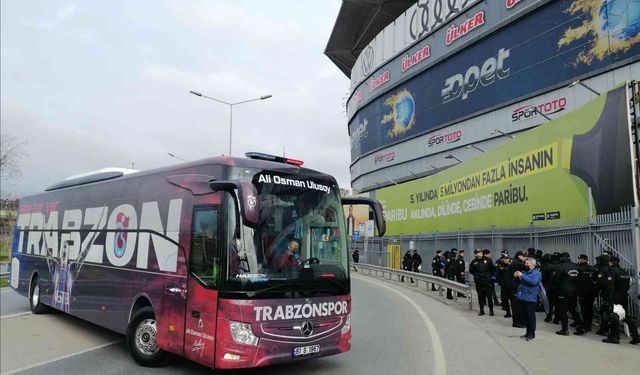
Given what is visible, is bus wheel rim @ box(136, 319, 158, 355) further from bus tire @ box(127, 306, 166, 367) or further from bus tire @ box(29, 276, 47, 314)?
bus tire @ box(29, 276, 47, 314)

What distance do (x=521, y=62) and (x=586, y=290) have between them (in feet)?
81.5

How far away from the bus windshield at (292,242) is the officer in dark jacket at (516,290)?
6050 mm

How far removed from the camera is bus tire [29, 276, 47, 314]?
11.4 metres

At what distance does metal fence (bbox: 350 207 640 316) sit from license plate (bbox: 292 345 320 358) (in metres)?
7.29

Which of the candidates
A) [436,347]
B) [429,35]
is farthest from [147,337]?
[429,35]

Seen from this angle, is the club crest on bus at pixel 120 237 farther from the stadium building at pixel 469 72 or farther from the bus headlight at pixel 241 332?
the stadium building at pixel 469 72

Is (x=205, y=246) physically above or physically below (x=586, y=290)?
above

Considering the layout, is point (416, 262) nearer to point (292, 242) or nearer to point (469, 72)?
point (292, 242)

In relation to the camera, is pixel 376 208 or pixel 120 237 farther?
pixel 120 237

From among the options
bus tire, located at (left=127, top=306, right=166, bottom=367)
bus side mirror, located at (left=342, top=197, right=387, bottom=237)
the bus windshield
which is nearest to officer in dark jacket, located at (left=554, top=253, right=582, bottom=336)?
bus side mirror, located at (left=342, top=197, right=387, bottom=237)

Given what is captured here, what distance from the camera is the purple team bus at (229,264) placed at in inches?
223

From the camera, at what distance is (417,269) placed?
75.6ft

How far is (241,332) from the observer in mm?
5590

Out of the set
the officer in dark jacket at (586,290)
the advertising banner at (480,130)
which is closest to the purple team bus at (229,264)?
the officer in dark jacket at (586,290)
